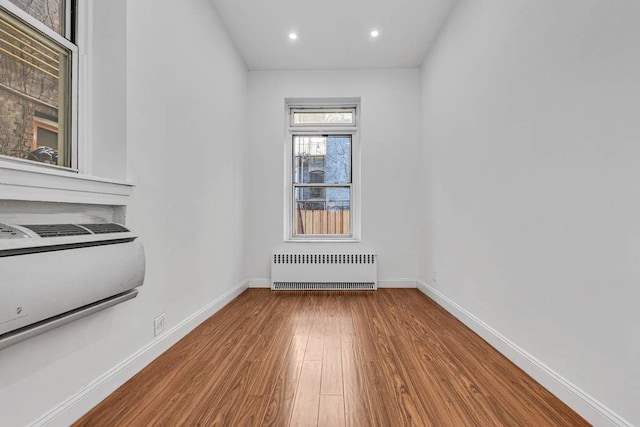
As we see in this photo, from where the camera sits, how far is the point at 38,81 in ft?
4.75

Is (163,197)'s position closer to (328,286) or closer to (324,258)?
(324,258)

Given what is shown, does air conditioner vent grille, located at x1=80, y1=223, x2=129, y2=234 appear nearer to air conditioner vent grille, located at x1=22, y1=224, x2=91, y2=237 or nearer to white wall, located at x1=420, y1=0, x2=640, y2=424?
air conditioner vent grille, located at x1=22, y1=224, x2=91, y2=237

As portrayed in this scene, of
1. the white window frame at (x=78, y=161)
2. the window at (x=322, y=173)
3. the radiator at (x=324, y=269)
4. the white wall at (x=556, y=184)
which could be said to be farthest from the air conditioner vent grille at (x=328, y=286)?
the white window frame at (x=78, y=161)

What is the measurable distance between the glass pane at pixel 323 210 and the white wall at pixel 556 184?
5.96 ft

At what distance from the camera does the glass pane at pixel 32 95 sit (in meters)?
1.31

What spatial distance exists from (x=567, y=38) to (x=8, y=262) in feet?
8.14

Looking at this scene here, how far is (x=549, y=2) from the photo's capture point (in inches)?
66.9

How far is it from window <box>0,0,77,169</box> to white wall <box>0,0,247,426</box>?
18cm

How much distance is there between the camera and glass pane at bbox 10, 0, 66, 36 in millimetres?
1417

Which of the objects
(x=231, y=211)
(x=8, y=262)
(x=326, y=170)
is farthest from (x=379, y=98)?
(x=8, y=262)

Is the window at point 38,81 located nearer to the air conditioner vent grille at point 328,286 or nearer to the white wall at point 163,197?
the white wall at point 163,197

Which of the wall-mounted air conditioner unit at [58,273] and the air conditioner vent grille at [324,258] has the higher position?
the wall-mounted air conditioner unit at [58,273]

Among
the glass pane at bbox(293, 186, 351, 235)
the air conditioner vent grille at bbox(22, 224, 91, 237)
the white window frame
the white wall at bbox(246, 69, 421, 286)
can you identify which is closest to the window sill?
the white window frame

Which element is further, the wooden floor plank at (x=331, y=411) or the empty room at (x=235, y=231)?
the wooden floor plank at (x=331, y=411)
